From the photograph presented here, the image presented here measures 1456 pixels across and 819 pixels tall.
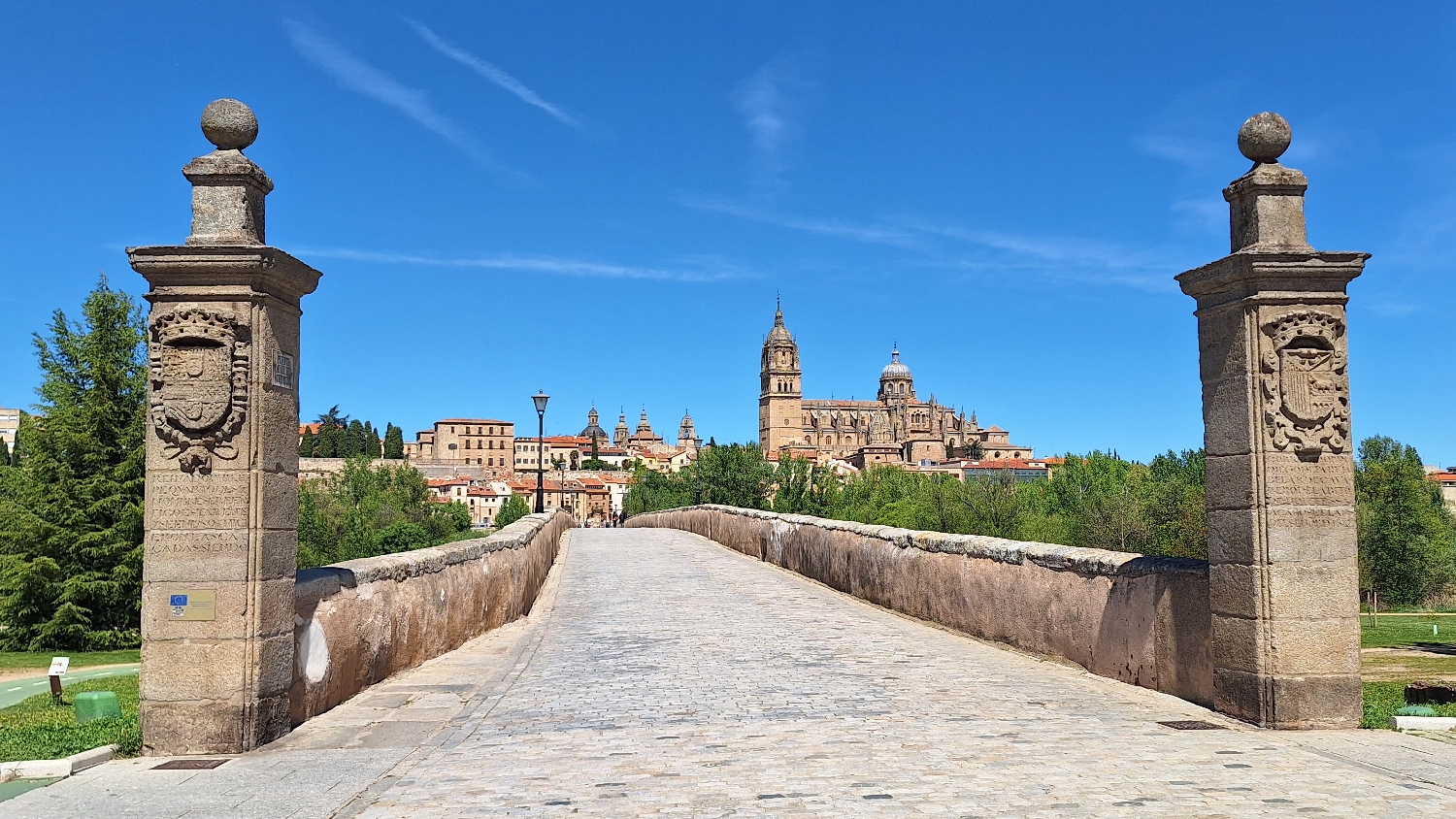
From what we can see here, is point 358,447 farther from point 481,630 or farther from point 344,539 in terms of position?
point 481,630

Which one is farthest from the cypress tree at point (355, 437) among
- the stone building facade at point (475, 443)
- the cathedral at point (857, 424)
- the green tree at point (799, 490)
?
the green tree at point (799, 490)

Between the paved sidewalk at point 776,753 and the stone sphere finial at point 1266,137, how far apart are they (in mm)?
3560

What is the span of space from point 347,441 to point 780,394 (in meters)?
68.7

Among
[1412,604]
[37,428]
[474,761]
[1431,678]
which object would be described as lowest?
[1412,604]

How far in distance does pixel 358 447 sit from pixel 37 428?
343 ft

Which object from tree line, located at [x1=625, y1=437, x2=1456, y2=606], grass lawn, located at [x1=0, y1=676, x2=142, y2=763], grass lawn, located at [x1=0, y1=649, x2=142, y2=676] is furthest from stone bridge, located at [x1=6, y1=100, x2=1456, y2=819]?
tree line, located at [x1=625, y1=437, x2=1456, y2=606]

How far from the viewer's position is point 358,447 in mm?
132875

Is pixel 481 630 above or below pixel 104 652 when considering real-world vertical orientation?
above

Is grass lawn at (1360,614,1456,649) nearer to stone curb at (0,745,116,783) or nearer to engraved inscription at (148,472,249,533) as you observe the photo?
engraved inscription at (148,472,249,533)

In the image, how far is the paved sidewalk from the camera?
4.85m

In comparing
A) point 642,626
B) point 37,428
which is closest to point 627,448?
point 37,428

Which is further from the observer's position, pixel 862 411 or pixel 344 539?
pixel 862 411

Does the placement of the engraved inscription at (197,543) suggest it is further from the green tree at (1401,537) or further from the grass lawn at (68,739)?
Answer: the green tree at (1401,537)

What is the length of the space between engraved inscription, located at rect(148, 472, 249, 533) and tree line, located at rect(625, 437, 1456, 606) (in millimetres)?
34747
